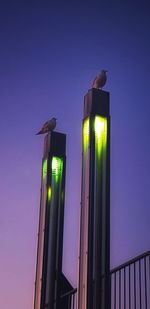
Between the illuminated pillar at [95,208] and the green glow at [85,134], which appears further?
the green glow at [85,134]

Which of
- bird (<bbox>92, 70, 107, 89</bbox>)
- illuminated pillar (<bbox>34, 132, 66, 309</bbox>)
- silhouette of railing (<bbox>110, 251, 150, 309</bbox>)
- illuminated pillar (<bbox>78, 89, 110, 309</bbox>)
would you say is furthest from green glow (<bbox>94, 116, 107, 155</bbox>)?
silhouette of railing (<bbox>110, 251, 150, 309</bbox>)

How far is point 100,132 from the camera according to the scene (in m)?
3.85

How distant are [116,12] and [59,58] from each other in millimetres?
1657

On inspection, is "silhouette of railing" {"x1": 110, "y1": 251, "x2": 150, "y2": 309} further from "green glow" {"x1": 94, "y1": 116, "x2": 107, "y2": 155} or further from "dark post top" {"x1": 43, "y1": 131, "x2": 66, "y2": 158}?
"green glow" {"x1": 94, "y1": 116, "x2": 107, "y2": 155}

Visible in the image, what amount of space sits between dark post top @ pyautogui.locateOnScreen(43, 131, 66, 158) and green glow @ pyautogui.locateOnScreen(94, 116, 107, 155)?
1.27 meters

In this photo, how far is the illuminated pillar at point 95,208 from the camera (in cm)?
335

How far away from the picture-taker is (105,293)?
3375 mm

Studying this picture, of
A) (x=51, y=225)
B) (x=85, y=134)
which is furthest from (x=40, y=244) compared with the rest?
(x=85, y=134)

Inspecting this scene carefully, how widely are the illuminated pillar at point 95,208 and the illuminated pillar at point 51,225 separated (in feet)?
3.74

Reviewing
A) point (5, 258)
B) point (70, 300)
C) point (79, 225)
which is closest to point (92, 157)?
point (79, 225)

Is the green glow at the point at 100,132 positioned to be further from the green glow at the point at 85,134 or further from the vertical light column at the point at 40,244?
the vertical light column at the point at 40,244

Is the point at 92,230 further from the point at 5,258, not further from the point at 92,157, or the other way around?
the point at 5,258

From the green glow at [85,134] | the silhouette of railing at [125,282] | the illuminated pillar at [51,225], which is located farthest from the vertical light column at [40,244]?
the green glow at [85,134]

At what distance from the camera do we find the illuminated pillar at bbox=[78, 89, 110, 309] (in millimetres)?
3348
